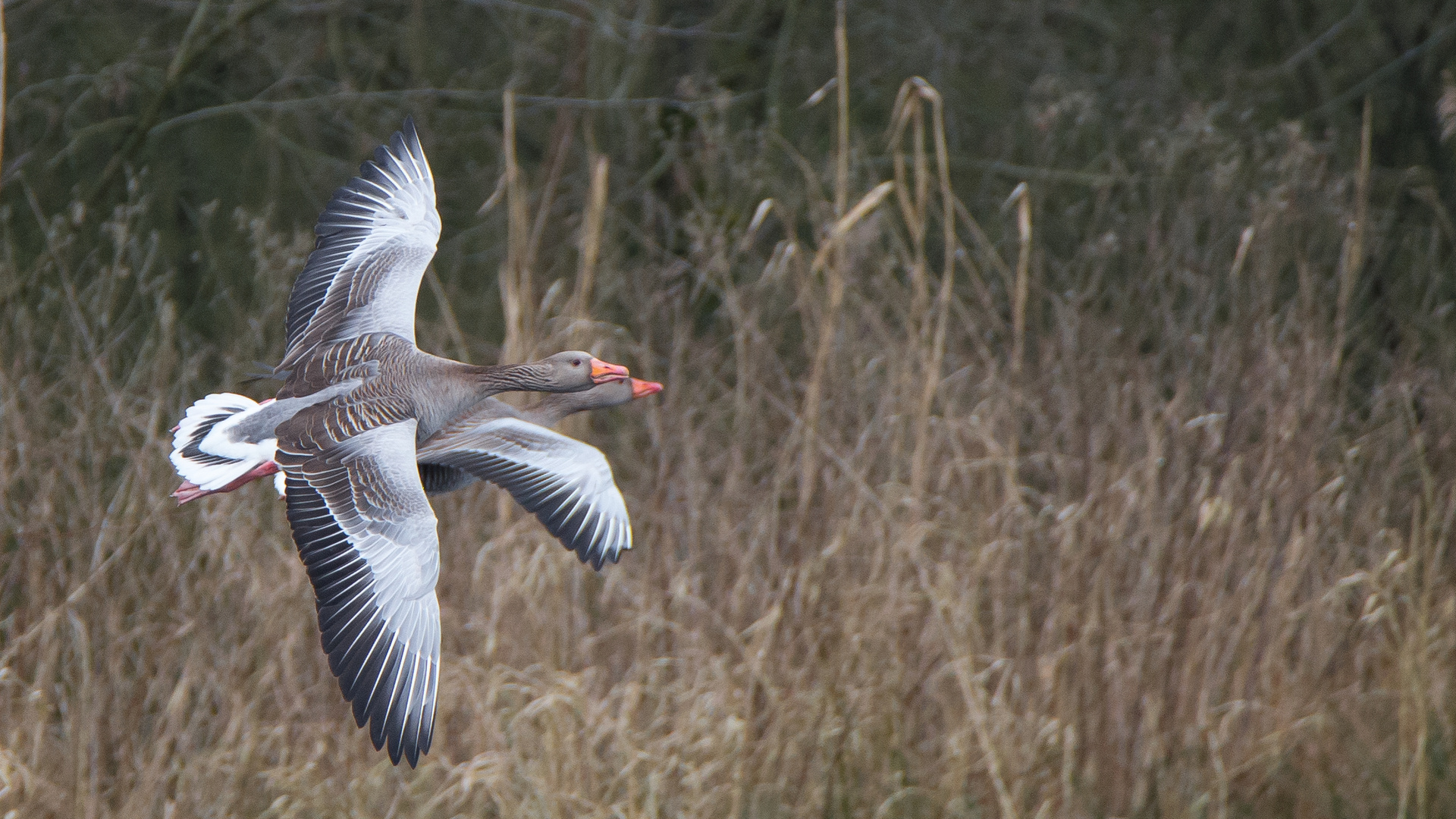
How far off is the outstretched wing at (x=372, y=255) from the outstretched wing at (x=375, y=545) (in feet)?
1.39

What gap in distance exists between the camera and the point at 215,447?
229cm

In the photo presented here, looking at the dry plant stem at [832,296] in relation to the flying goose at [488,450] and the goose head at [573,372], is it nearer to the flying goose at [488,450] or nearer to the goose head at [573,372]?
the flying goose at [488,450]

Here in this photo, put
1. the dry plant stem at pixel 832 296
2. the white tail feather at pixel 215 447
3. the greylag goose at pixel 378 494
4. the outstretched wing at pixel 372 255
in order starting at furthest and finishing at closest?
the dry plant stem at pixel 832 296, the outstretched wing at pixel 372 255, the white tail feather at pixel 215 447, the greylag goose at pixel 378 494

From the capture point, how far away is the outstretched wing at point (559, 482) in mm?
2580

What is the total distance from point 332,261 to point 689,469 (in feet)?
4.63

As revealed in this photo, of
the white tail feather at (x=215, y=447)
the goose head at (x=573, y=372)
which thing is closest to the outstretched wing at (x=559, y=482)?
the goose head at (x=573, y=372)

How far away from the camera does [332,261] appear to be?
2.77m

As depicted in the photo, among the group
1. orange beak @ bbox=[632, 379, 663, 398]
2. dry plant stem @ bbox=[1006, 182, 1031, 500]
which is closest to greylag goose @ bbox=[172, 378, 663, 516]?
orange beak @ bbox=[632, 379, 663, 398]

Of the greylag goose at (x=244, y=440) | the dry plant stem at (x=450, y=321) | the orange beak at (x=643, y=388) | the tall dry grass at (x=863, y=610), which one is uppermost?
the orange beak at (x=643, y=388)

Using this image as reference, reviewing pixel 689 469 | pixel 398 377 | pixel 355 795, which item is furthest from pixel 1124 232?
pixel 398 377

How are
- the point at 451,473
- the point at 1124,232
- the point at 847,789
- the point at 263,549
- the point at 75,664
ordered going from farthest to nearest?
the point at 1124,232 → the point at 263,549 → the point at 75,664 → the point at 847,789 → the point at 451,473

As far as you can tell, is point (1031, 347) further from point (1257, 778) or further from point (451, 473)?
point (451, 473)

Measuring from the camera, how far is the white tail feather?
2205 millimetres

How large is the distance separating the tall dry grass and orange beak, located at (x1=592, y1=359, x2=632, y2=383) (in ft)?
2.83
